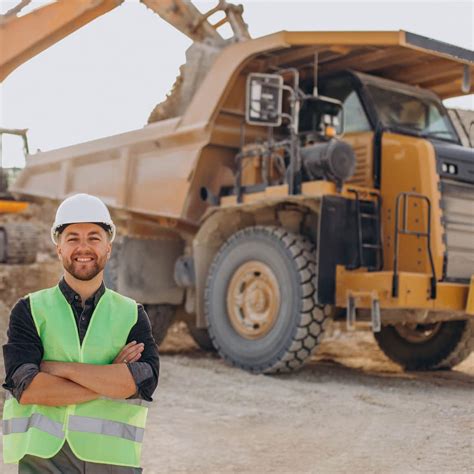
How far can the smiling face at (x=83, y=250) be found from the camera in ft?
7.44

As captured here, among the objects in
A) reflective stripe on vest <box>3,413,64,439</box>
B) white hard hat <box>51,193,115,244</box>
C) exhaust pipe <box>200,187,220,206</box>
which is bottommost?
reflective stripe on vest <box>3,413,64,439</box>

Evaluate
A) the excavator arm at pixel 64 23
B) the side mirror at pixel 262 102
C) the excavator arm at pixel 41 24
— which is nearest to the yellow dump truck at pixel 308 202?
the side mirror at pixel 262 102

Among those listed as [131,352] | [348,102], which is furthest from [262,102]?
[131,352]

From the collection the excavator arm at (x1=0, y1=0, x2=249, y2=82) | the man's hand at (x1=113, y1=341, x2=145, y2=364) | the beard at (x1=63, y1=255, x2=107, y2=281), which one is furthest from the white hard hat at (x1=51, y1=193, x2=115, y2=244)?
the excavator arm at (x1=0, y1=0, x2=249, y2=82)

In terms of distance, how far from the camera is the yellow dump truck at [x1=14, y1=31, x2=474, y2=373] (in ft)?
21.1

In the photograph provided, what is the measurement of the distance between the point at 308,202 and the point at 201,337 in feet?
9.74

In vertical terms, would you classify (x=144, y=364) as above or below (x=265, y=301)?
above

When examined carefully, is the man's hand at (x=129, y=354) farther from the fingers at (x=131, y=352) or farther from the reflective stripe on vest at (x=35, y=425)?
the reflective stripe on vest at (x=35, y=425)

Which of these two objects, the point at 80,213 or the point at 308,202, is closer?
the point at 80,213

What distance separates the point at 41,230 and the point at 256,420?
774 centimetres

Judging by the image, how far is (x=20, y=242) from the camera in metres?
12.1

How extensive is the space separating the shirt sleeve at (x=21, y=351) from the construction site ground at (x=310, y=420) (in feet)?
5.57

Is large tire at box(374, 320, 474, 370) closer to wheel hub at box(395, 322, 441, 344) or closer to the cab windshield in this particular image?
wheel hub at box(395, 322, 441, 344)

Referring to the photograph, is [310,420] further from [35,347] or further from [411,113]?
[411,113]
